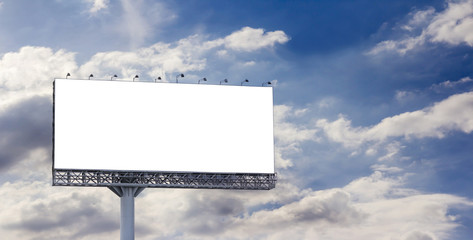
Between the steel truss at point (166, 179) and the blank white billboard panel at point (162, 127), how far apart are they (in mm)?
513

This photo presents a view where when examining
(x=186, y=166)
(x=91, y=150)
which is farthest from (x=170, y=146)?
(x=91, y=150)

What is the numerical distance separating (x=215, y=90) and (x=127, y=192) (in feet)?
36.8

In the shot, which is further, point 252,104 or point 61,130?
point 252,104

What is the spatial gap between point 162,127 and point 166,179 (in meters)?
4.25

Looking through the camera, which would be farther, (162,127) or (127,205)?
(162,127)

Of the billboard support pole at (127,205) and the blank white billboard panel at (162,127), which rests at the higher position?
the blank white billboard panel at (162,127)

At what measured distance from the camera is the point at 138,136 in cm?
6956

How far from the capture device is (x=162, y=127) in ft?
231

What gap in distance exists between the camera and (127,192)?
69500 millimetres

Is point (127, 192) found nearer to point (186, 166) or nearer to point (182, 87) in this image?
point (186, 166)

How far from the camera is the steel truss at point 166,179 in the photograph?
6781 cm

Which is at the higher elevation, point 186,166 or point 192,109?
point 192,109

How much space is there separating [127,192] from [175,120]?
704 centimetres

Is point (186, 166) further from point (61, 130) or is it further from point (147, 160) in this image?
point (61, 130)
